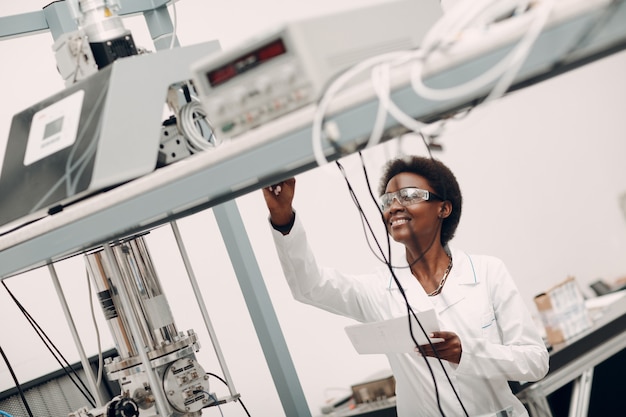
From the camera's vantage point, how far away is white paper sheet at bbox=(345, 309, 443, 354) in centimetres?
204

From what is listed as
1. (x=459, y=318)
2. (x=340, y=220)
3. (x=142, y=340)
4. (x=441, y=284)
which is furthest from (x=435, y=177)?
(x=142, y=340)

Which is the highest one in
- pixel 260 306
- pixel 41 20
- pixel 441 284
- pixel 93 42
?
pixel 41 20

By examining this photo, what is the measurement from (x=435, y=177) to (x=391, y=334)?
0.84 meters

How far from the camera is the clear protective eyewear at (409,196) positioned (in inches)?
106

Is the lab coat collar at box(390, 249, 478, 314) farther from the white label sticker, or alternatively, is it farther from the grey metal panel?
the white label sticker

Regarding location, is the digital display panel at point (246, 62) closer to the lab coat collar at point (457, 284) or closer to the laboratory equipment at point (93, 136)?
the laboratory equipment at point (93, 136)

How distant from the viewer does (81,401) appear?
93.8 inches

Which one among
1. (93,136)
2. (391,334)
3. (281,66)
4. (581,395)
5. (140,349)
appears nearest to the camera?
(281,66)

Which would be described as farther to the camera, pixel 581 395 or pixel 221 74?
pixel 581 395

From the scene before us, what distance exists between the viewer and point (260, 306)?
2.54 m

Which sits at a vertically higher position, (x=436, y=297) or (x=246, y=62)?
(x=246, y=62)

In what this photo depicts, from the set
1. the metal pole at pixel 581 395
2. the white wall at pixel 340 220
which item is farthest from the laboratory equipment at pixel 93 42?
the metal pole at pixel 581 395

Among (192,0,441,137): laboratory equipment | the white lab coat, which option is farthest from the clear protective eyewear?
(192,0,441,137): laboratory equipment

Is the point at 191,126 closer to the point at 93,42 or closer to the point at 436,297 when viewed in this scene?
the point at 93,42
